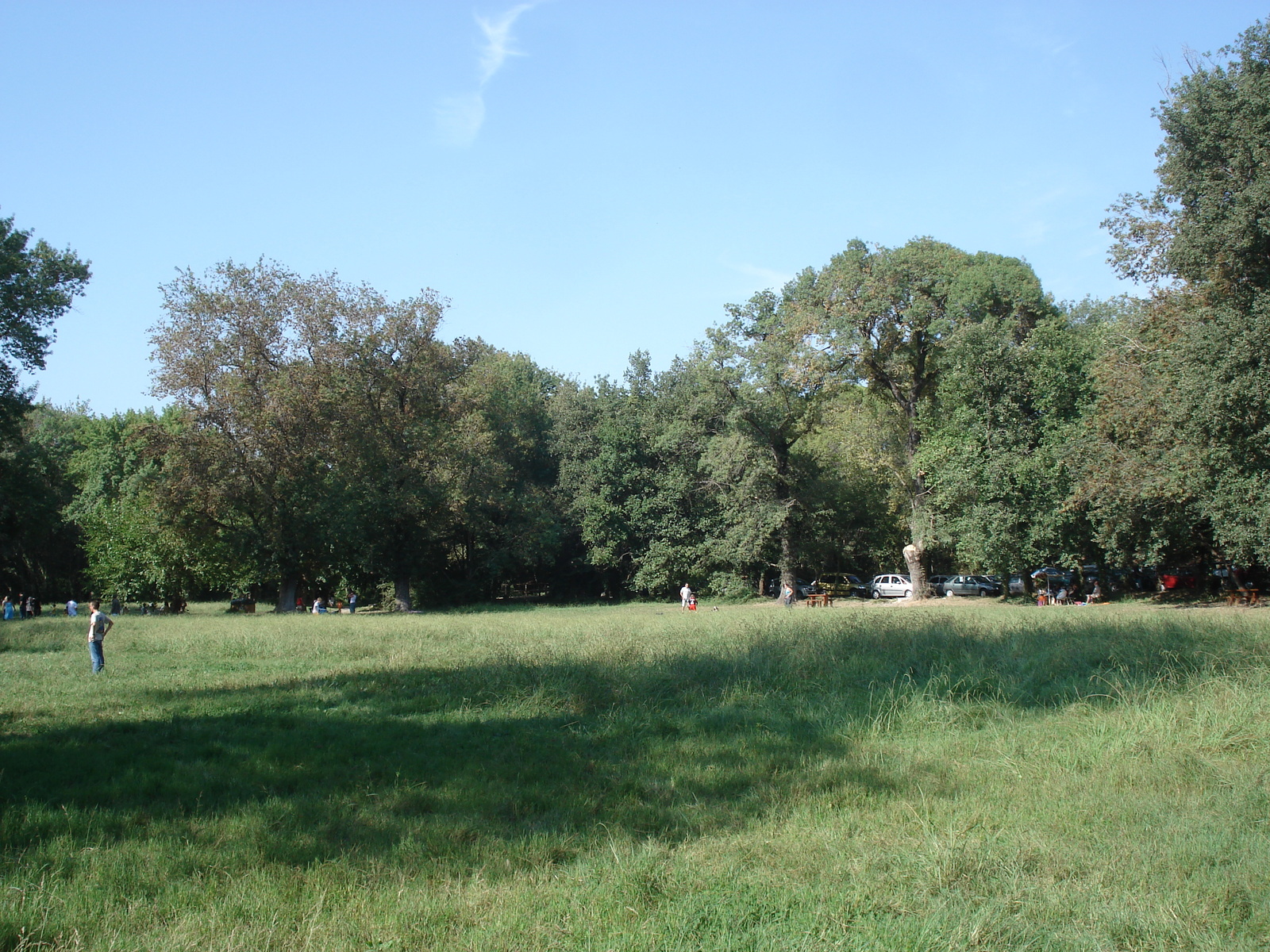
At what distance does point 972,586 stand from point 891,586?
4818mm

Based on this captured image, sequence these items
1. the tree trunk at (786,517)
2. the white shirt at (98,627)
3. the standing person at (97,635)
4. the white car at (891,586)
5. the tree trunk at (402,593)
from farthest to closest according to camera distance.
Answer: the white car at (891,586) → the tree trunk at (402,593) → the tree trunk at (786,517) → the white shirt at (98,627) → the standing person at (97,635)

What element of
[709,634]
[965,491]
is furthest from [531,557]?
[709,634]

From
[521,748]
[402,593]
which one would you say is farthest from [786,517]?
[521,748]

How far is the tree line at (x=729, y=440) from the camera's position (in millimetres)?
28484

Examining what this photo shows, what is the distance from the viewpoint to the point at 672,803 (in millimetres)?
7484

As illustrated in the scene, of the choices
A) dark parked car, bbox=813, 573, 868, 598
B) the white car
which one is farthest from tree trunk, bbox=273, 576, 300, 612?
the white car

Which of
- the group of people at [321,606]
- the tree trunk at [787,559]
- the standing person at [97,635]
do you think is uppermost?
the tree trunk at [787,559]

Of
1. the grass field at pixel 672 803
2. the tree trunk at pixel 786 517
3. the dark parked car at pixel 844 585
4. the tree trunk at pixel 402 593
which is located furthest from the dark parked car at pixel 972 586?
the grass field at pixel 672 803

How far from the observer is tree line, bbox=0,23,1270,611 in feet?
93.5

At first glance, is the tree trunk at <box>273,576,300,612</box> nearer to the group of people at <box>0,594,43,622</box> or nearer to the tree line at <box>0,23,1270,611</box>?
the tree line at <box>0,23,1270,611</box>

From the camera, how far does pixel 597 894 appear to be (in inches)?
215

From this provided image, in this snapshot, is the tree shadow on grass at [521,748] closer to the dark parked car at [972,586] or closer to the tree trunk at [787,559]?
the tree trunk at [787,559]

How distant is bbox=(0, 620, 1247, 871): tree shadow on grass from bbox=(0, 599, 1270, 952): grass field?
51 mm

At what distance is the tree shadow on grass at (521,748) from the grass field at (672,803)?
0.05 metres
